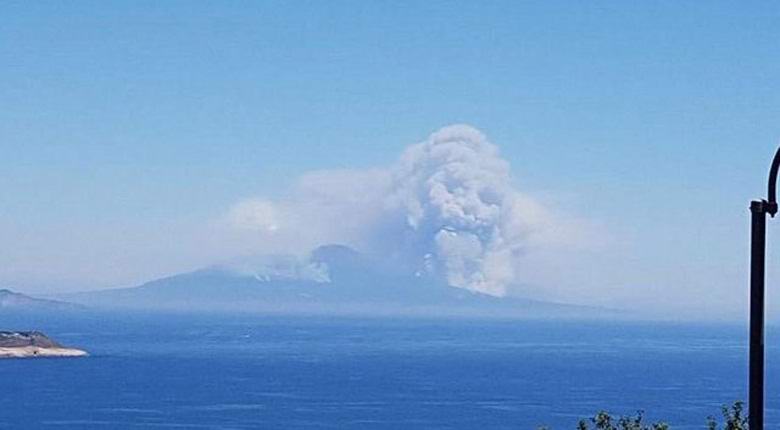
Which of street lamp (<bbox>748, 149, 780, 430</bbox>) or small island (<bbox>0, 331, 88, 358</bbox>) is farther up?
small island (<bbox>0, 331, 88, 358</bbox>)

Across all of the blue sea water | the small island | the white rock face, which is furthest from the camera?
the small island

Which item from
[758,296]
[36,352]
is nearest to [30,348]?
[36,352]

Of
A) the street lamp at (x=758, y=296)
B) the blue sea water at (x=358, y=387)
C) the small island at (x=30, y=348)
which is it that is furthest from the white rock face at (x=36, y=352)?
the street lamp at (x=758, y=296)

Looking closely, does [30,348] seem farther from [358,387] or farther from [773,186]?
[773,186]

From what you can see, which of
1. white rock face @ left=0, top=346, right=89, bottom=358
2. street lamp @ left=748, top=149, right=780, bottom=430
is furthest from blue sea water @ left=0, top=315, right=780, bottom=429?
street lamp @ left=748, top=149, right=780, bottom=430

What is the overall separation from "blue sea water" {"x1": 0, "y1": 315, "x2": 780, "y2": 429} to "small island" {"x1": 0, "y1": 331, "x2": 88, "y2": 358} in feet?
10.8

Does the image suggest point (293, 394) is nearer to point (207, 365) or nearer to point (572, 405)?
point (572, 405)

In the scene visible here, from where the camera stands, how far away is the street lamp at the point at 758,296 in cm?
425

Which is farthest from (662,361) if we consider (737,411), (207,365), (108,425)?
(737,411)

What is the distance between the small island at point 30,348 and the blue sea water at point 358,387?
3.29 metres

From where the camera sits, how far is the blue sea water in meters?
57.1

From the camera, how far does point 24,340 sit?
10469 cm

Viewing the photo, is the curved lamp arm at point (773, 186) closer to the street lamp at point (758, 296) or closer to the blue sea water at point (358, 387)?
the street lamp at point (758, 296)

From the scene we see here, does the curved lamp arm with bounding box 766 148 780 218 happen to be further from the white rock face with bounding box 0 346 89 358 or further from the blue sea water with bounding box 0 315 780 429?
the white rock face with bounding box 0 346 89 358
